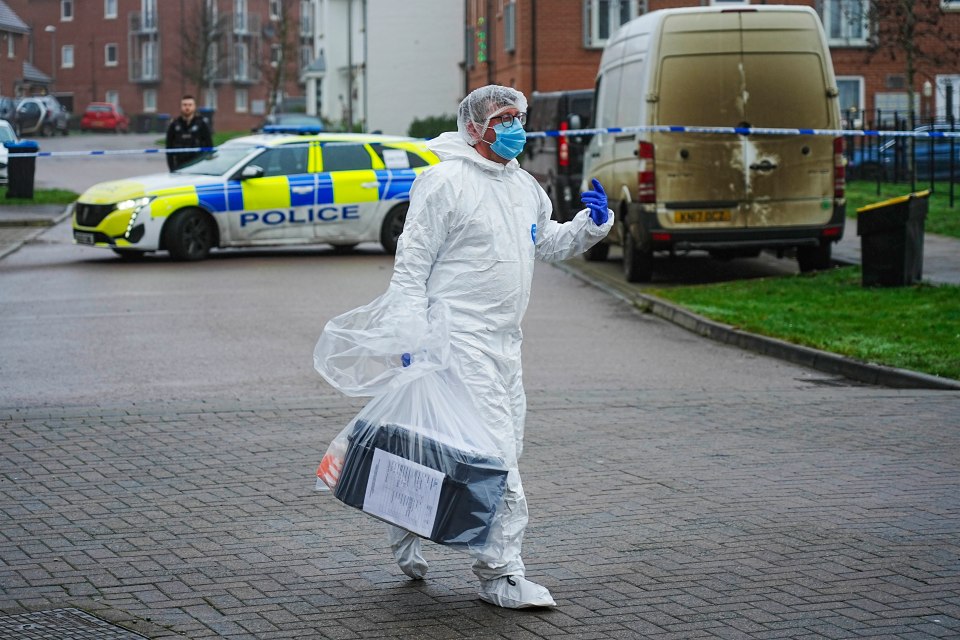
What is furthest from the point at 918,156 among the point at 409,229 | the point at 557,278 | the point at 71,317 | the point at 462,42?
the point at 462,42

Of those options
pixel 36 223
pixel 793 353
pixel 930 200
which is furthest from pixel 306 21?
pixel 793 353

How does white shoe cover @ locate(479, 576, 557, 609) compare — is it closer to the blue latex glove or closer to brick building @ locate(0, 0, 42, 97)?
the blue latex glove

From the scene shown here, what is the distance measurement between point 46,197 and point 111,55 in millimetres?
74954

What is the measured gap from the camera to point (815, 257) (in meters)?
17.0

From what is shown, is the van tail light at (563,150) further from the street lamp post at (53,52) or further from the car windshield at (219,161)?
the street lamp post at (53,52)

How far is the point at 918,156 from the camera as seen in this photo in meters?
29.2

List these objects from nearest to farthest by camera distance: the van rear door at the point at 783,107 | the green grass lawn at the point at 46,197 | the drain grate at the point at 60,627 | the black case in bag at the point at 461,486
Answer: the drain grate at the point at 60,627 < the black case in bag at the point at 461,486 < the van rear door at the point at 783,107 < the green grass lawn at the point at 46,197

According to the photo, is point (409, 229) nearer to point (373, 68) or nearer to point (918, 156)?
point (918, 156)

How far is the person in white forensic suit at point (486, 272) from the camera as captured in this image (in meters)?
5.27

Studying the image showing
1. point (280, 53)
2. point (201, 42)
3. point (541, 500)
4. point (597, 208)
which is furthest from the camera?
point (201, 42)

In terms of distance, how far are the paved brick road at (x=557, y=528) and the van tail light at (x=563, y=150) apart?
42.1 ft

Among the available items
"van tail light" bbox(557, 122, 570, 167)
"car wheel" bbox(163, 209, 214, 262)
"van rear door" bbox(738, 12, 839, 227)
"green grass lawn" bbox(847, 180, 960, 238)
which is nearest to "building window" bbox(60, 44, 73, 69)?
"green grass lawn" bbox(847, 180, 960, 238)

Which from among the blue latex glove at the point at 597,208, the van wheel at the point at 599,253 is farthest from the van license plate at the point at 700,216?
the blue latex glove at the point at 597,208

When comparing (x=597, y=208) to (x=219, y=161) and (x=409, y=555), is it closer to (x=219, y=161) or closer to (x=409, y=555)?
(x=409, y=555)
